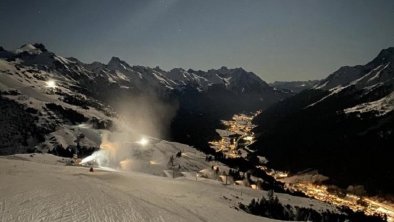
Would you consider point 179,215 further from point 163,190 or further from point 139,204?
point 163,190

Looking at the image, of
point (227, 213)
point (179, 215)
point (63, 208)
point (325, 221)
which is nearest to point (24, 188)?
point (63, 208)

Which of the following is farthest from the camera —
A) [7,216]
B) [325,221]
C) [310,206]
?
[310,206]

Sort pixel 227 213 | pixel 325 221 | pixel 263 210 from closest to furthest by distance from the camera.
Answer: pixel 227 213, pixel 263 210, pixel 325 221

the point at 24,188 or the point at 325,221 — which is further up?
the point at 24,188

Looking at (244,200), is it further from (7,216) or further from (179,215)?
(7,216)

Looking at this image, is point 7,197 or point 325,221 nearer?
point 7,197

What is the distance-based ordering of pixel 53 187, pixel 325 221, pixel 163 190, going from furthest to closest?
pixel 325 221 → pixel 163 190 → pixel 53 187

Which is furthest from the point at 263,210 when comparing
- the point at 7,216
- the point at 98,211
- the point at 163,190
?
the point at 7,216

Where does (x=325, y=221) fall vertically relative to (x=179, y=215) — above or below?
below

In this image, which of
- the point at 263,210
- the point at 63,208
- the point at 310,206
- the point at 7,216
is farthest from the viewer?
the point at 310,206
